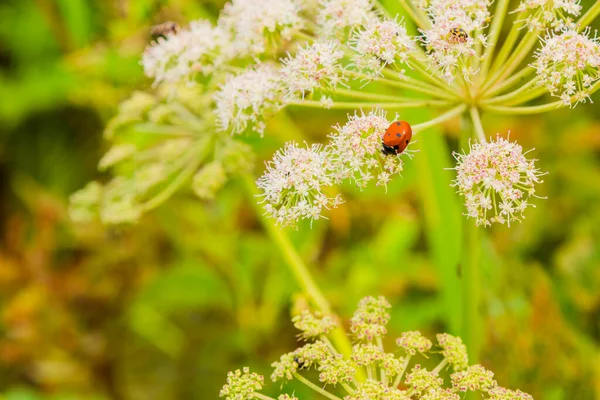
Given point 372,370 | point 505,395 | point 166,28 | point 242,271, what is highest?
point 166,28

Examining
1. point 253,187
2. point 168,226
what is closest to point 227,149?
point 253,187

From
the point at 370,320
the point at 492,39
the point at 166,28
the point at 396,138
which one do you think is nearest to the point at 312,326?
→ the point at 370,320

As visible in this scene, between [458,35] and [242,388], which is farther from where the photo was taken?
[458,35]

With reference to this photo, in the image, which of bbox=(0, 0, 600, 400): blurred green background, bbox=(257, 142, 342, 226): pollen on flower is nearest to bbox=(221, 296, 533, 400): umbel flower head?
bbox=(257, 142, 342, 226): pollen on flower

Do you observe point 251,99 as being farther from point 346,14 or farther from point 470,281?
point 470,281

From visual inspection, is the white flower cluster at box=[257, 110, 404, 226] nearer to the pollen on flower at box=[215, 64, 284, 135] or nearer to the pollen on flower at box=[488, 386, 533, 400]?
the pollen on flower at box=[215, 64, 284, 135]

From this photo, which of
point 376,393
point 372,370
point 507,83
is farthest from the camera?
point 507,83
